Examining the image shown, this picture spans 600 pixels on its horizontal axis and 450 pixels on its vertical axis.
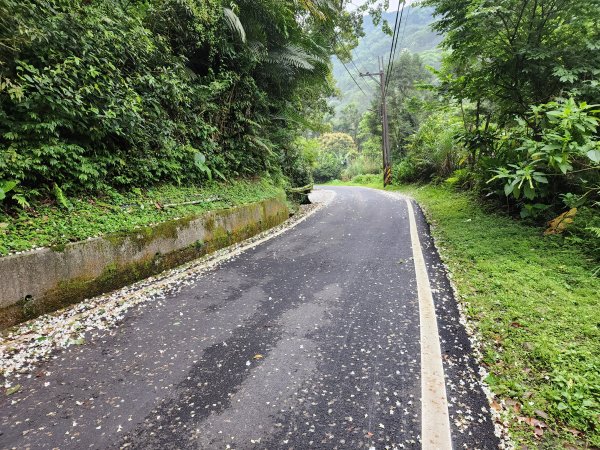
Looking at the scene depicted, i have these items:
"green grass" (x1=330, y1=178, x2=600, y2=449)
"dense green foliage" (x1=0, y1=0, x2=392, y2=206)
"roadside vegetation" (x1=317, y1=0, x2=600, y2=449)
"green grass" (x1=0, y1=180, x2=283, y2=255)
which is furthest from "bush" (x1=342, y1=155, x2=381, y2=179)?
"green grass" (x1=0, y1=180, x2=283, y2=255)

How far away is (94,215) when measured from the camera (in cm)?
435

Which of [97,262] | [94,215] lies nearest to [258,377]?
[97,262]

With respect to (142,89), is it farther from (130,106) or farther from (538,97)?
(538,97)

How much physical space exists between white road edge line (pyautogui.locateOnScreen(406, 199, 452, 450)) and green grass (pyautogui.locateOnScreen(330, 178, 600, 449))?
367mm

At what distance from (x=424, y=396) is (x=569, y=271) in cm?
310

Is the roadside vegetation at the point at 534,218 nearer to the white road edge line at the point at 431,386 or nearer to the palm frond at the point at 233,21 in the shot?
the white road edge line at the point at 431,386

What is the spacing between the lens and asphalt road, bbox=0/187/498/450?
6.50 ft

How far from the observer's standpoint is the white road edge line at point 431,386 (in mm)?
1930

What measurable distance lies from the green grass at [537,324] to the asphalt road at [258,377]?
0.23 metres

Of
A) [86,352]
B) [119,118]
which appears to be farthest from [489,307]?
[119,118]

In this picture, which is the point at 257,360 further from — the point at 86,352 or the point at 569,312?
the point at 569,312

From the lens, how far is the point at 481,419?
6.72ft

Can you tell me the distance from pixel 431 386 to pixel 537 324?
1384 mm

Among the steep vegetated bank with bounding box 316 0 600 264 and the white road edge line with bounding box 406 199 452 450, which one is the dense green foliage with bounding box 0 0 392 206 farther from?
the white road edge line with bounding box 406 199 452 450
